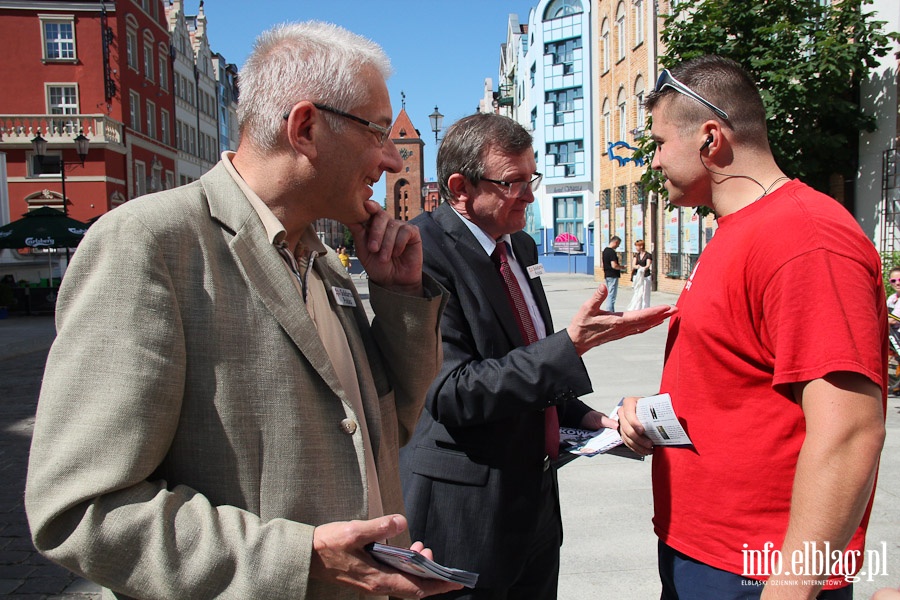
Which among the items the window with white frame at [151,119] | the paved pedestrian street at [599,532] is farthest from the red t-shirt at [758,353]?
the window with white frame at [151,119]

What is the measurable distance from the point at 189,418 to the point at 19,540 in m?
4.18

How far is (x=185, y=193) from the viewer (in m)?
1.48

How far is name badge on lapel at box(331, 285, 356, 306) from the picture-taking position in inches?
70.8

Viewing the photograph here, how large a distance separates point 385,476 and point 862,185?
44.7ft

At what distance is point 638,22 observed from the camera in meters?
26.0

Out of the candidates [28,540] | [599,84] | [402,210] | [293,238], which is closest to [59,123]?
[599,84]

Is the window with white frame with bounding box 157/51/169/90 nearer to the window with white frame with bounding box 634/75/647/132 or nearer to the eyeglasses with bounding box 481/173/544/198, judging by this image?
the window with white frame with bounding box 634/75/647/132

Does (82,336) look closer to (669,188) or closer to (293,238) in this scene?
(293,238)

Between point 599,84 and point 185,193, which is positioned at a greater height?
point 599,84

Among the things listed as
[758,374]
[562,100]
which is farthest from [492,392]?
[562,100]

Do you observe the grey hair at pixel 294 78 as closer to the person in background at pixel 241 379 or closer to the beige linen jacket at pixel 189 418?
the person in background at pixel 241 379

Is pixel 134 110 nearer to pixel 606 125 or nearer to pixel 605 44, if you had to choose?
pixel 605 44

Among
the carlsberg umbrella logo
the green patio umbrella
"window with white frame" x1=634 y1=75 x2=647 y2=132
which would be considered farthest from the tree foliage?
the carlsberg umbrella logo

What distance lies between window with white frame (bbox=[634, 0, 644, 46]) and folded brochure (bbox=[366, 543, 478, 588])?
88.2 ft
